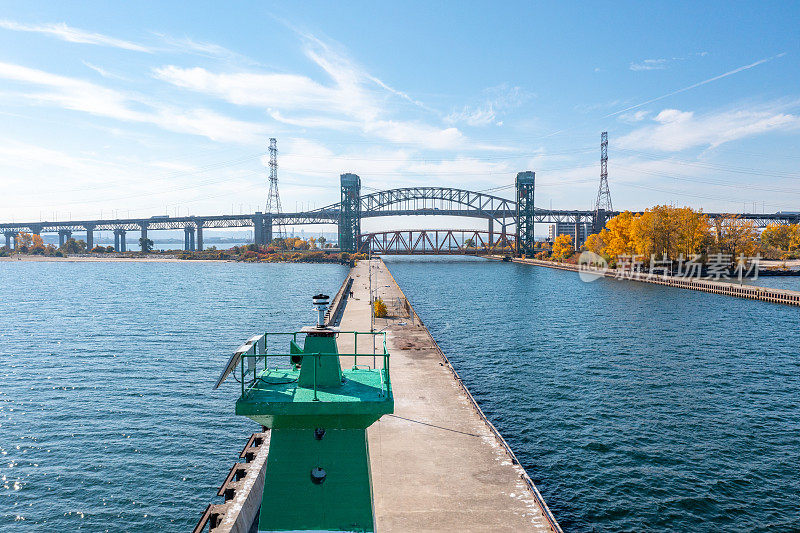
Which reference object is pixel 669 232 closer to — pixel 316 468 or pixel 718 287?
pixel 718 287

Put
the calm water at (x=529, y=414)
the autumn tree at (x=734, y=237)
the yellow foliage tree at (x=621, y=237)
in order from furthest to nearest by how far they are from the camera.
Answer: the yellow foliage tree at (x=621, y=237) → the autumn tree at (x=734, y=237) → the calm water at (x=529, y=414)

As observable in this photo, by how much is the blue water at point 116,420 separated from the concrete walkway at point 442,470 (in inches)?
284

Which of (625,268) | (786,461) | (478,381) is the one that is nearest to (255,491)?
(478,381)

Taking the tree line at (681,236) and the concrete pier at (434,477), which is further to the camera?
the tree line at (681,236)

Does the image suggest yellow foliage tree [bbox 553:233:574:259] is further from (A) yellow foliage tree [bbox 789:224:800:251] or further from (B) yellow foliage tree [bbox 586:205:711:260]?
(A) yellow foliage tree [bbox 789:224:800:251]

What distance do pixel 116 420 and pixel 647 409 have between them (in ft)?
91.8

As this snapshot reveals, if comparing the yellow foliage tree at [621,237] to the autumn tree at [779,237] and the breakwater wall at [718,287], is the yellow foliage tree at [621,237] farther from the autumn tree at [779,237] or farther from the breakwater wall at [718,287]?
the autumn tree at [779,237]

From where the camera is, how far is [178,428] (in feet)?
81.4

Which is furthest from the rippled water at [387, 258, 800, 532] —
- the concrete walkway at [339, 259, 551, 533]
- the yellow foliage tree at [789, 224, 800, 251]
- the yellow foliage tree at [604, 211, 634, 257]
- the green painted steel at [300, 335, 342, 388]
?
the yellow foliage tree at [789, 224, 800, 251]

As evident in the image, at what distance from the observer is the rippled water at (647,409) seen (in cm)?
1795

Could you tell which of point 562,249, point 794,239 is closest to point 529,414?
point 562,249

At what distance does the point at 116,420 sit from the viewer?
25812mm

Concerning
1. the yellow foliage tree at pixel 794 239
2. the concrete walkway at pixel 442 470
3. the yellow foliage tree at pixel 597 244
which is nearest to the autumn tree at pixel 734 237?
the yellow foliage tree at pixel 597 244

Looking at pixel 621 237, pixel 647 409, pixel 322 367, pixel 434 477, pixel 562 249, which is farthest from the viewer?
pixel 562 249
